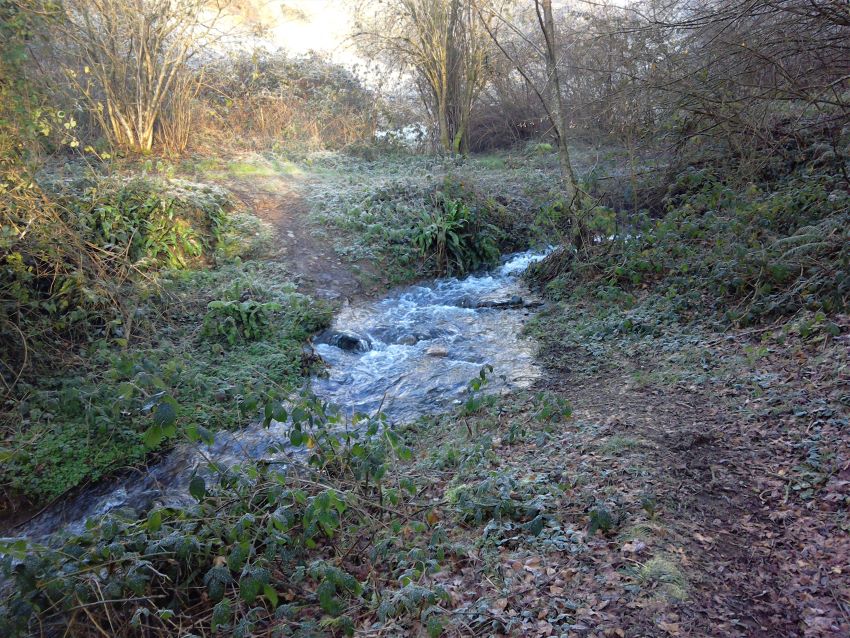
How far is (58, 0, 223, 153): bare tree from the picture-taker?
1033 centimetres

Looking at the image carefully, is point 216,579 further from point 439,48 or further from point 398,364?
point 439,48

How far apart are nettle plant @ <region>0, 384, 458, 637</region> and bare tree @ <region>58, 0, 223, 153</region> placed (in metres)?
9.44

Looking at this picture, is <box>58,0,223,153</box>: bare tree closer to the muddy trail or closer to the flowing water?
the flowing water

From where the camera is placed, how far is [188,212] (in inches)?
362

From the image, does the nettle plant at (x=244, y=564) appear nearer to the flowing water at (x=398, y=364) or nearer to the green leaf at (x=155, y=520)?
the green leaf at (x=155, y=520)

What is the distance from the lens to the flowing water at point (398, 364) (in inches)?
199

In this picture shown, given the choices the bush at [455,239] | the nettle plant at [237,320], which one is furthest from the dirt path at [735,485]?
the bush at [455,239]

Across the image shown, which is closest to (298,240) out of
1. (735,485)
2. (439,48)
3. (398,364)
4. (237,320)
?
(237,320)

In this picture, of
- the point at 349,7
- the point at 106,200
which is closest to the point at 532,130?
the point at 349,7

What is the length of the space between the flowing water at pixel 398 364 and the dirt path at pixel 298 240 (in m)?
0.64

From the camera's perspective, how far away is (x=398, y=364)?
7512 millimetres

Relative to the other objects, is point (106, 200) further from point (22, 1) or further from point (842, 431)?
point (842, 431)

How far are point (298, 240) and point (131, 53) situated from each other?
509 centimetres

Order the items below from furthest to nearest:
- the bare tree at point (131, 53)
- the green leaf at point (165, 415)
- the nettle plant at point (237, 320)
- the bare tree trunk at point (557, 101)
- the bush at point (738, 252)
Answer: the bare tree at point (131, 53) → the bare tree trunk at point (557, 101) → the nettle plant at point (237, 320) → the bush at point (738, 252) → the green leaf at point (165, 415)
